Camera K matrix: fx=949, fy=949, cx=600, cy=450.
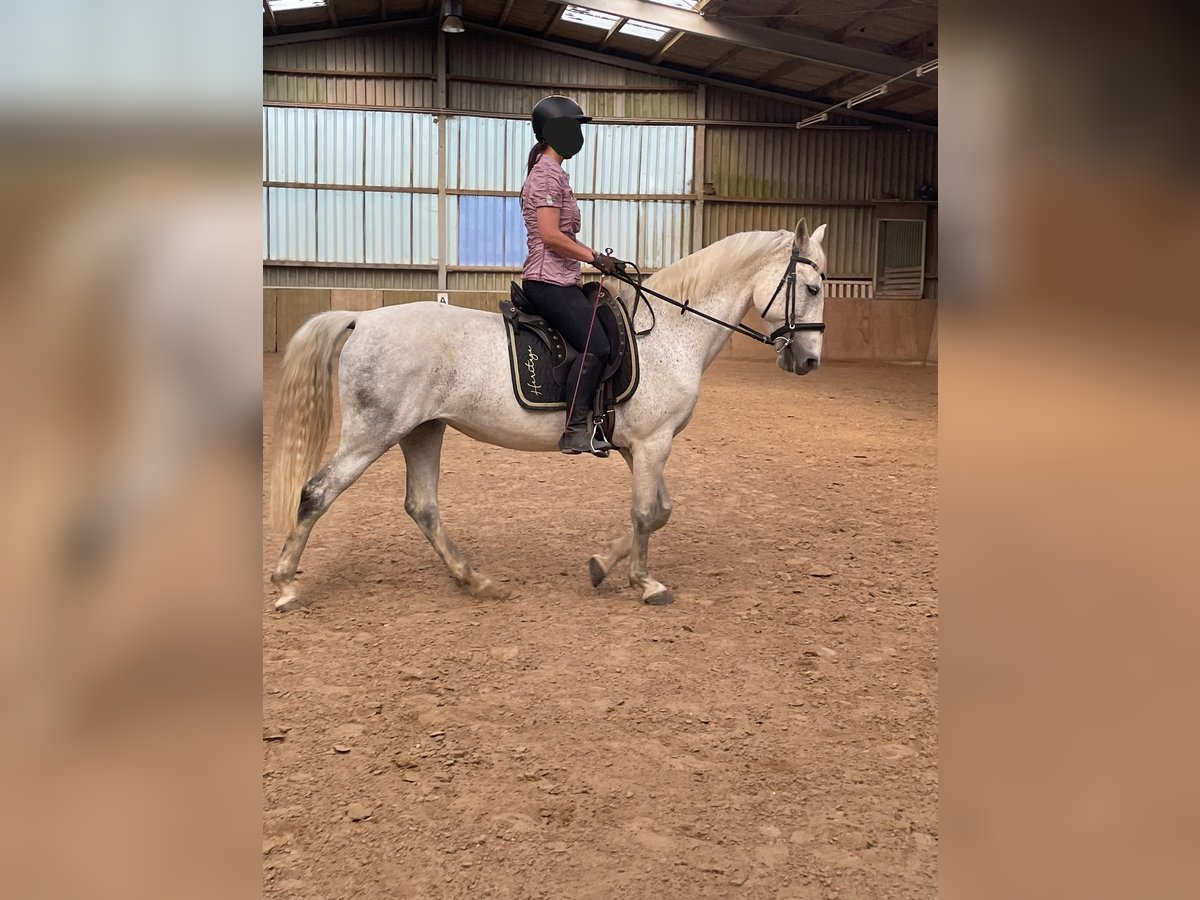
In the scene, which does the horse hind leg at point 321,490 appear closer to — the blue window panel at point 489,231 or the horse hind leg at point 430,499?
the horse hind leg at point 430,499

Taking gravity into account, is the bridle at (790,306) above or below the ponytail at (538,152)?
below

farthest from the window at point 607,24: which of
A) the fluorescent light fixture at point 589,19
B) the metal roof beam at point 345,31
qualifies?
the metal roof beam at point 345,31

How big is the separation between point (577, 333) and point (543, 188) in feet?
1.94

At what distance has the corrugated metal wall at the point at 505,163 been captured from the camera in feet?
51.9

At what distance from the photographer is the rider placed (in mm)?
3775

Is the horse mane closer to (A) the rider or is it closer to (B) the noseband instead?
(B) the noseband

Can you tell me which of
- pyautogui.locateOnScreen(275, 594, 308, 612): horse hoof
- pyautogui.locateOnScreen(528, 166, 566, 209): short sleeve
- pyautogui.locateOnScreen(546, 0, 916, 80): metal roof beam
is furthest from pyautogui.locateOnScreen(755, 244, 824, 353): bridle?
pyautogui.locateOnScreen(546, 0, 916, 80): metal roof beam

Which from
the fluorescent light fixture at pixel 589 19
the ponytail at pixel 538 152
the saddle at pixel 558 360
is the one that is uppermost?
the fluorescent light fixture at pixel 589 19

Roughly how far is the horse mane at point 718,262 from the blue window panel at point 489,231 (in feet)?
40.5

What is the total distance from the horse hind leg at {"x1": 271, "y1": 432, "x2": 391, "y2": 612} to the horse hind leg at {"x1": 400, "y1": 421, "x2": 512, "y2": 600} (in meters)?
0.27
